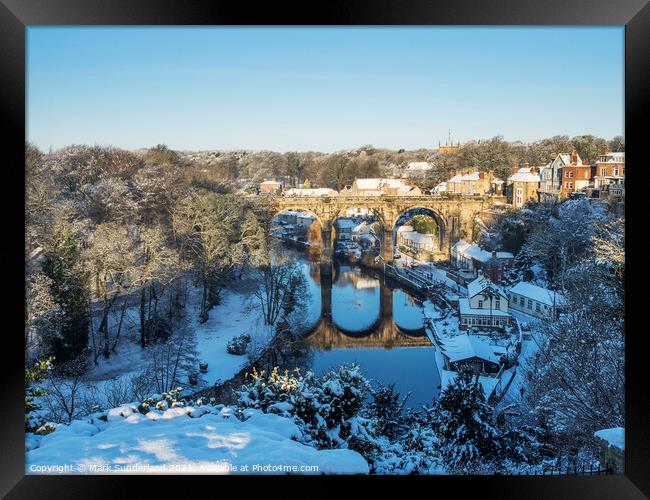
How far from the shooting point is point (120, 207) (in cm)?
529

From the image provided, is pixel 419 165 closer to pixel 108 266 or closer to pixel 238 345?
pixel 238 345

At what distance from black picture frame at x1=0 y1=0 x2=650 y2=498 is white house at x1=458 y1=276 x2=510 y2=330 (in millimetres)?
1587

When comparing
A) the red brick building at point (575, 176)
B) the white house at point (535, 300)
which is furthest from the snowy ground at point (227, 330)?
the red brick building at point (575, 176)

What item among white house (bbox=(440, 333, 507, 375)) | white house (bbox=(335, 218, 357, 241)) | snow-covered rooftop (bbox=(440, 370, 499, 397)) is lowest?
snow-covered rooftop (bbox=(440, 370, 499, 397))

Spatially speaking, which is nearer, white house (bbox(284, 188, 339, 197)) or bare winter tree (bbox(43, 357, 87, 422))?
bare winter tree (bbox(43, 357, 87, 422))

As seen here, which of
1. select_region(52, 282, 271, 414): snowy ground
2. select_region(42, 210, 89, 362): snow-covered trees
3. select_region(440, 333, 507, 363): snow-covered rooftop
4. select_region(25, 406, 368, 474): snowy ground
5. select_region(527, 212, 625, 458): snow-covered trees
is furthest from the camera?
select_region(440, 333, 507, 363): snow-covered rooftop

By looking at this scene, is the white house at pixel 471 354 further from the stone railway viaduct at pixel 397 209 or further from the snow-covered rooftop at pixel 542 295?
the stone railway viaduct at pixel 397 209

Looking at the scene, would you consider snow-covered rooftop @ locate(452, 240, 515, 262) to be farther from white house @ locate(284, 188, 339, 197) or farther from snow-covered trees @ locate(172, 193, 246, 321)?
snow-covered trees @ locate(172, 193, 246, 321)

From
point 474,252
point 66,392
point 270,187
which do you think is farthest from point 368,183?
point 66,392

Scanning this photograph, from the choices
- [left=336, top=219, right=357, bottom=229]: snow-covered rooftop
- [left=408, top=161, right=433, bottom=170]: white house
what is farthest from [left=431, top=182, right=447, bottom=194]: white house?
[left=336, top=219, right=357, bottom=229]: snow-covered rooftop

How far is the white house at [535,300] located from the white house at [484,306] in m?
0.10

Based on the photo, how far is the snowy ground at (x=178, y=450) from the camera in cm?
379

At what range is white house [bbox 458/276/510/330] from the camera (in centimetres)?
535

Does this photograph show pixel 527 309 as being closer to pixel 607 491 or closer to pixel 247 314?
pixel 607 491
